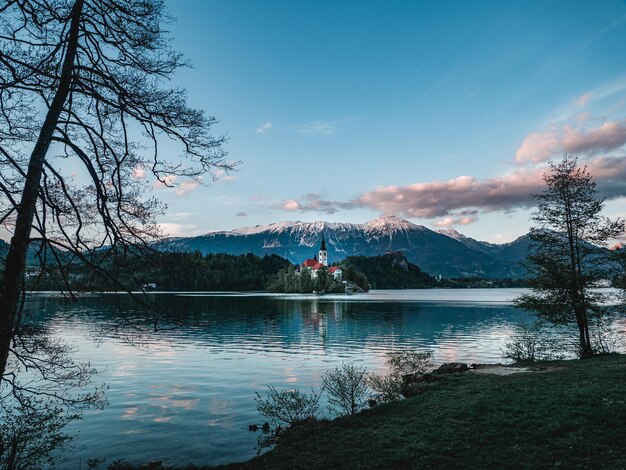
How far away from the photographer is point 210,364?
35.3m

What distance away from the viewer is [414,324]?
69.8 m

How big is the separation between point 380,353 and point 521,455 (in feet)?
98.4

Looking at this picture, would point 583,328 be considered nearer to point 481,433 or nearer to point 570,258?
point 570,258

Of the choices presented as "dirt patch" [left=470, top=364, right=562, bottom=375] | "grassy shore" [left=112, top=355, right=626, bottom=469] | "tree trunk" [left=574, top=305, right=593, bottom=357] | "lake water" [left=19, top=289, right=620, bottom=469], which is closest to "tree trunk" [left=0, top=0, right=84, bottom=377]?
"lake water" [left=19, top=289, right=620, bottom=469]

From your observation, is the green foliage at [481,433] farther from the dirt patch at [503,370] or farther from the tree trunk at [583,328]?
the tree trunk at [583,328]

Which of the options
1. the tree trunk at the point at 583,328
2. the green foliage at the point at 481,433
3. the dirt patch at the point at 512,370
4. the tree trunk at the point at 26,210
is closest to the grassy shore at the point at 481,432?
the green foliage at the point at 481,433

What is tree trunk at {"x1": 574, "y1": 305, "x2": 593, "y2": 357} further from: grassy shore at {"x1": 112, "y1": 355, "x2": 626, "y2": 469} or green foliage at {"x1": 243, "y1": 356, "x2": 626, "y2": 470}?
green foliage at {"x1": 243, "y1": 356, "x2": 626, "y2": 470}

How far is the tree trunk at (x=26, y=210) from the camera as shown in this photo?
8.41 metres

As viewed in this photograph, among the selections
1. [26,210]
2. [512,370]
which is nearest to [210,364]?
[512,370]

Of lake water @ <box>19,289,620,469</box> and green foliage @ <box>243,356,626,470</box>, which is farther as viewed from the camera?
lake water @ <box>19,289,620,469</box>

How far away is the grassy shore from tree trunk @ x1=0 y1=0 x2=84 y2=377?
27.1 ft

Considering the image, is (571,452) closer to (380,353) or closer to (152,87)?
(152,87)

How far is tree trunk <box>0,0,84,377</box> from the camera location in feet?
27.6

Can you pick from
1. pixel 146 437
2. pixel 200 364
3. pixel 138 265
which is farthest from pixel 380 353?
pixel 138 265
